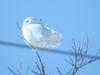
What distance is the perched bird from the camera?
2.53 metres

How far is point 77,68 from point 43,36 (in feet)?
3.12

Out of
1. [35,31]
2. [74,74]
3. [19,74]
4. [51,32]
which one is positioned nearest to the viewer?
[35,31]

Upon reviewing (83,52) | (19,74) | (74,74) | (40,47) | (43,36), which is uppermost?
(43,36)

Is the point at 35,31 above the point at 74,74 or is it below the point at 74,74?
above

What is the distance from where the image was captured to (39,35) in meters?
2.54

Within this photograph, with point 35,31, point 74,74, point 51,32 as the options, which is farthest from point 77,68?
point 35,31

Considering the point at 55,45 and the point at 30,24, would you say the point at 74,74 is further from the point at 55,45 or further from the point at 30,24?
the point at 30,24

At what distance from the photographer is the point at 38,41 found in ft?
8.59

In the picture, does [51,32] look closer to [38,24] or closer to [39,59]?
[38,24]

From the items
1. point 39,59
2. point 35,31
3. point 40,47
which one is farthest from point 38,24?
point 39,59

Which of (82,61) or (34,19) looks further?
(82,61)

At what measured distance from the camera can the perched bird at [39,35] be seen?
99.5 inches

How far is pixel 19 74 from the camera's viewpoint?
11.7 feet

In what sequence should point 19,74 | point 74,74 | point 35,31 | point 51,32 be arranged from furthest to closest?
point 19,74, point 74,74, point 51,32, point 35,31
